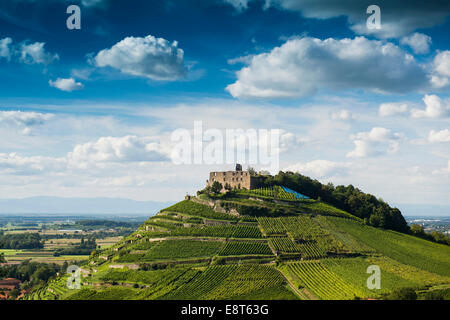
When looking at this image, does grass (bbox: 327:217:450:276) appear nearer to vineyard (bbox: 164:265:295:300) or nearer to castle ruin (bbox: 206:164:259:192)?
castle ruin (bbox: 206:164:259:192)

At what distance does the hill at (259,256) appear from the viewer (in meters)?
59.3

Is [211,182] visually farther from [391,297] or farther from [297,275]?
[391,297]

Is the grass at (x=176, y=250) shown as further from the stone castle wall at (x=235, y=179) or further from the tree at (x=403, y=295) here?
the tree at (x=403, y=295)

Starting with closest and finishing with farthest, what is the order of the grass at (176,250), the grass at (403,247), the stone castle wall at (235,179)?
the grass at (176,250) → the grass at (403,247) → the stone castle wall at (235,179)

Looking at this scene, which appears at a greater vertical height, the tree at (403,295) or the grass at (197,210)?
the grass at (197,210)

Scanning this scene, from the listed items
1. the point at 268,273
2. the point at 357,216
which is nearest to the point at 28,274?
the point at 268,273

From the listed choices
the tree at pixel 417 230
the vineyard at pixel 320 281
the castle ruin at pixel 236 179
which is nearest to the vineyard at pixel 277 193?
the castle ruin at pixel 236 179

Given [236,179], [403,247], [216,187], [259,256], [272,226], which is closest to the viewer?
[259,256]

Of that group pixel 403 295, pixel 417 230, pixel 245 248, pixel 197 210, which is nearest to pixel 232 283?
pixel 245 248

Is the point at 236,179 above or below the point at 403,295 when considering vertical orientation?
above

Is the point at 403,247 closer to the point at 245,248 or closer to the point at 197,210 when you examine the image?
the point at 245,248

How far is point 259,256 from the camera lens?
6888 cm

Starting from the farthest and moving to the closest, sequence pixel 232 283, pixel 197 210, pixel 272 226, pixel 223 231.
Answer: pixel 197 210 < pixel 272 226 < pixel 223 231 < pixel 232 283

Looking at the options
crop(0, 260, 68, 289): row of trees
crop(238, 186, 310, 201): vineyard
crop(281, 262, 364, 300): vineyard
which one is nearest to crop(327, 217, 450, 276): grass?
crop(238, 186, 310, 201): vineyard
